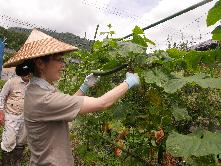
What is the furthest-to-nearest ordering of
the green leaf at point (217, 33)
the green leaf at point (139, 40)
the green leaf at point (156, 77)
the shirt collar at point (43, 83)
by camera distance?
the shirt collar at point (43, 83), the green leaf at point (139, 40), the green leaf at point (156, 77), the green leaf at point (217, 33)

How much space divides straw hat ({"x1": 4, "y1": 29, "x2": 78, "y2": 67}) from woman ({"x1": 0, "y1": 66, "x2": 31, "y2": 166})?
10.9 ft

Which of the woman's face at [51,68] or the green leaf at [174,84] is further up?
the woman's face at [51,68]

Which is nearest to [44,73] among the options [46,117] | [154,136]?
[46,117]

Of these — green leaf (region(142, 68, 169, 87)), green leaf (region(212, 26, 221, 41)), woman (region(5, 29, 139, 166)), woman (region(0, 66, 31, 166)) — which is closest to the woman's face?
woman (region(5, 29, 139, 166))

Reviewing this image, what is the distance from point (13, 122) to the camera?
6.72m

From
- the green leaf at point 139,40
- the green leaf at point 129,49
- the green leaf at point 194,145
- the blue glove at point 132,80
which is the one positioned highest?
the green leaf at point 139,40

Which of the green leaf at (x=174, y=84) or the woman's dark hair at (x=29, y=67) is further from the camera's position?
the woman's dark hair at (x=29, y=67)

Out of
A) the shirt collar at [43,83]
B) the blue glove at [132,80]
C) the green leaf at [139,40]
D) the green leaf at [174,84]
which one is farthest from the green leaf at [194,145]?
the shirt collar at [43,83]

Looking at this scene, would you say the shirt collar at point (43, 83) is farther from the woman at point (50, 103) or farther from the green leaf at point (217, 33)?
the green leaf at point (217, 33)

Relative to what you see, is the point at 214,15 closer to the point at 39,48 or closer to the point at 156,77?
the point at 156,77

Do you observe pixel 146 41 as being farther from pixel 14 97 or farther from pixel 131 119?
pixel 14 97

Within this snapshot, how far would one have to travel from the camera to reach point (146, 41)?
3.02 metres

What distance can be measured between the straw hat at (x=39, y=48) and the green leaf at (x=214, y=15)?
3.73 ft

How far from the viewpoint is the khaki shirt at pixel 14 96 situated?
6758mm
